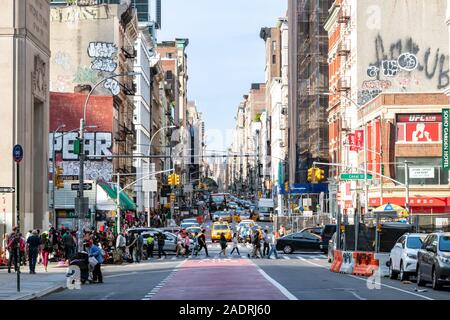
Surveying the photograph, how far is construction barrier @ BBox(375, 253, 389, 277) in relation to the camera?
125ft

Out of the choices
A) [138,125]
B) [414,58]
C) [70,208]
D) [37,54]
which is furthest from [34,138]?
[138,125]

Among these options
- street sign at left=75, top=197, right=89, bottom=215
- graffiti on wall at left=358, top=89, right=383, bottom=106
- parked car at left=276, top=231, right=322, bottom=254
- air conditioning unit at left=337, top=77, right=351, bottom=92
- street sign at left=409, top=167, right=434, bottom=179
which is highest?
air conditioning unit at left=337, top=77, right=351, bottom=92

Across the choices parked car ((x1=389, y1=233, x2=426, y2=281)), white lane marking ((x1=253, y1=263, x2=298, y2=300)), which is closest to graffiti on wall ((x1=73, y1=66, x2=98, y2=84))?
white lane marking ((x1=253, y1=263, x2=298, y2=300))

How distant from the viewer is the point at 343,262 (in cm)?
3969

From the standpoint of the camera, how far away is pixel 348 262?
3931 centimetres

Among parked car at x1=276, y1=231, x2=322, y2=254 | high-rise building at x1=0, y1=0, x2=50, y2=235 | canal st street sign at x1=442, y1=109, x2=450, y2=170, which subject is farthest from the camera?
parked car at x1=276, y1=231, x2=322, y2=254

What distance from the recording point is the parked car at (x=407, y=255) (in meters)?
32.9

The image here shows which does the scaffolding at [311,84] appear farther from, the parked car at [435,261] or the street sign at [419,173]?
the parked car at [435,261]

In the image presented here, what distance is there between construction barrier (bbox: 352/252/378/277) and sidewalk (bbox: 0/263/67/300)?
10.8 metres

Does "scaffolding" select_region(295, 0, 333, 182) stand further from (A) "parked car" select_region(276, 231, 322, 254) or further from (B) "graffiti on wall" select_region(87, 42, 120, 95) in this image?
(A) "parked car" select_region(276, 231, 322, 254)

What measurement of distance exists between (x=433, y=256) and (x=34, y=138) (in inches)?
1196

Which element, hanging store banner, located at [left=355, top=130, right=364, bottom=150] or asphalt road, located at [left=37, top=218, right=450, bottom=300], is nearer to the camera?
asphalt road, located at [left=37, top=218, right=450, bottom=300]

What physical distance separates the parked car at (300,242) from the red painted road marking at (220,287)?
24394mm
